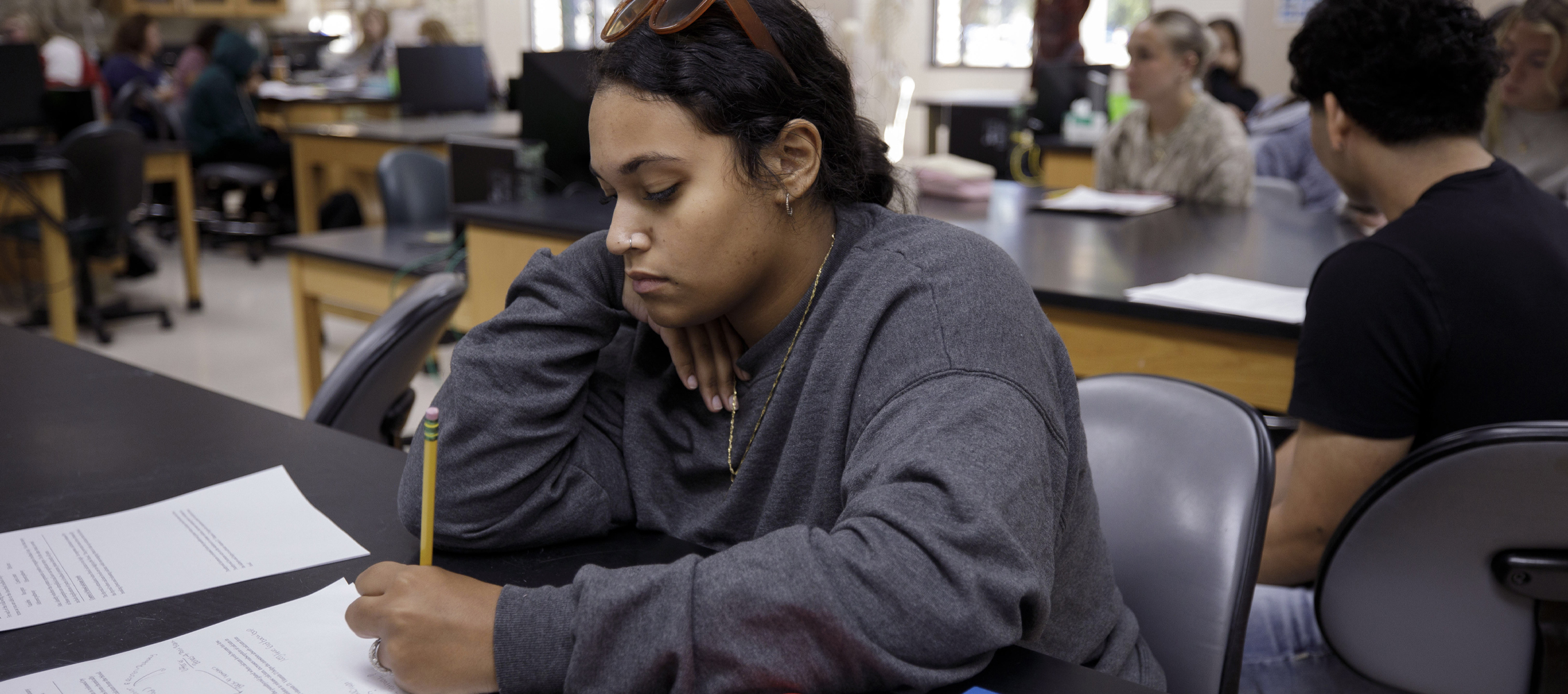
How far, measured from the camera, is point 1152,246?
225cm

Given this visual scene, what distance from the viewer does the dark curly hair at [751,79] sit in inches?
31.9

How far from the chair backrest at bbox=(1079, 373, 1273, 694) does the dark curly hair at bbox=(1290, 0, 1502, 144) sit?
54cm

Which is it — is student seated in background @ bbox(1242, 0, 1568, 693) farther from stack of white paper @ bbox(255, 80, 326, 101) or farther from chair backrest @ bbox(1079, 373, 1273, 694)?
stack of white paper @ bbox(255, 80, 326, 101)

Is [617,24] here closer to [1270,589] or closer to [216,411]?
[216,411]

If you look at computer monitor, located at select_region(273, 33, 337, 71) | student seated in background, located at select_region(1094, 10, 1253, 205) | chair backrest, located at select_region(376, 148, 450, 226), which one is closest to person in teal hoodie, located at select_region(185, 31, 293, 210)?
computer monitor, located at select_region(273, 33, 337, 71)

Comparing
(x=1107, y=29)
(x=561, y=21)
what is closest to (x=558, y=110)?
(x=1107, y=29)

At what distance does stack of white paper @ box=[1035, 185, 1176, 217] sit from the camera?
2670mm

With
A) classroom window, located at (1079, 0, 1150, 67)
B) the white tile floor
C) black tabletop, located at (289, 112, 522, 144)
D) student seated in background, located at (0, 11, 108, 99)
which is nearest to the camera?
the white tile floor

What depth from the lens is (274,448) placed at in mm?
1095

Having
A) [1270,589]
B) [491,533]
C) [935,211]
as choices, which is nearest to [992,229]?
[935,211]

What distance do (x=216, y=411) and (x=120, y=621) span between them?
0.48m

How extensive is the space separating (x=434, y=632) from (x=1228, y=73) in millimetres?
5918

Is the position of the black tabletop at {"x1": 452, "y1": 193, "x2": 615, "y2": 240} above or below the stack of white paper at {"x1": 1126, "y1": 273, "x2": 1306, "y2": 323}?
above

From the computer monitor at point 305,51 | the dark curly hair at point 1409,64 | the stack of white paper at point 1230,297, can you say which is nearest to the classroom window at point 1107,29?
the computer monitor at point 305,51
